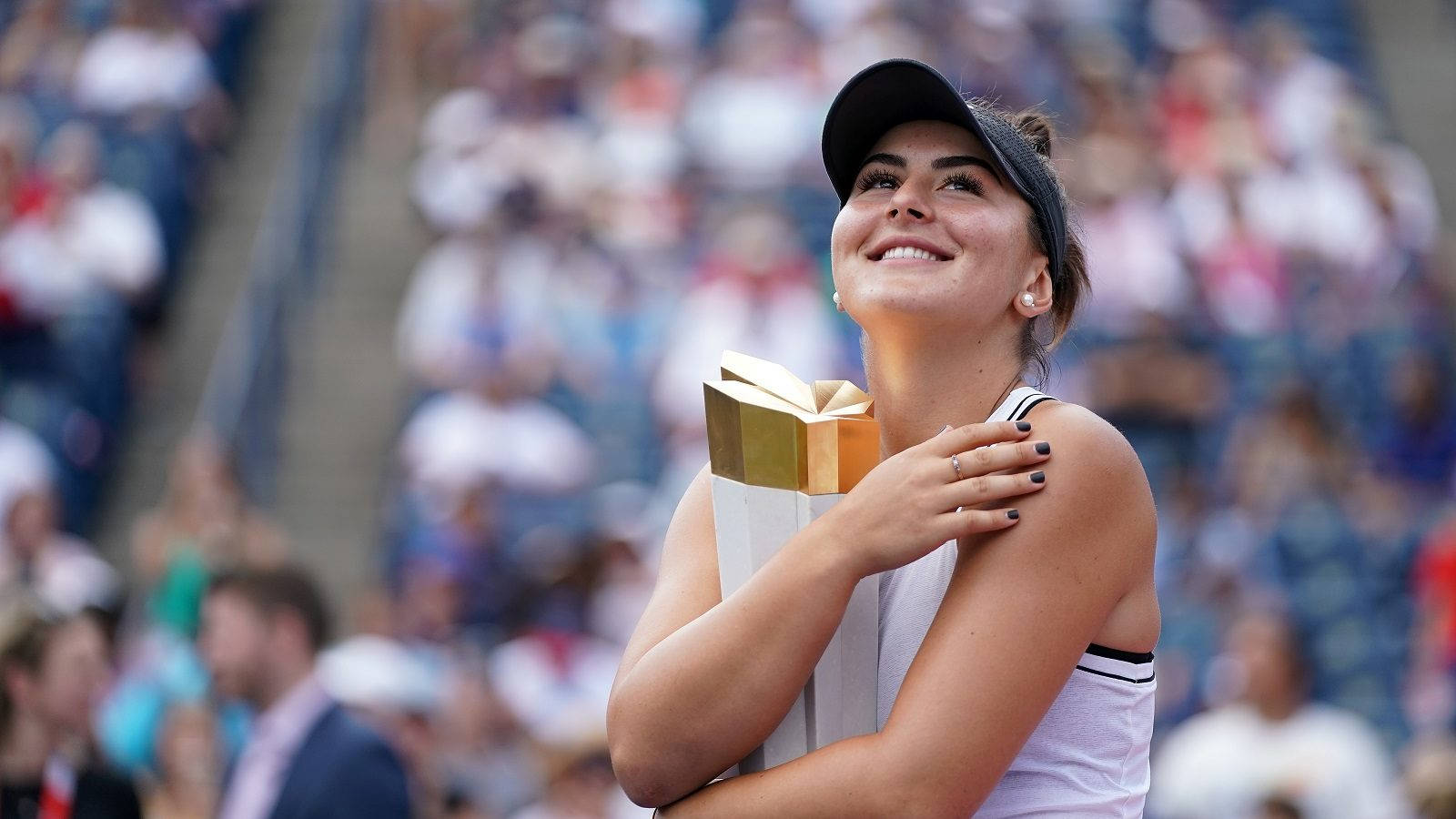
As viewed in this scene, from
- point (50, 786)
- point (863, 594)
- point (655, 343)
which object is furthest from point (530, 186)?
point (863, 594)

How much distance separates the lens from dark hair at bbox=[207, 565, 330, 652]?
491cm

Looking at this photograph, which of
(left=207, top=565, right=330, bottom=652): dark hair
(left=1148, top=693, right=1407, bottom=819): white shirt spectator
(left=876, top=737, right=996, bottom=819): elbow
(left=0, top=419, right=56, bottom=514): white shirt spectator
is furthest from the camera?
(left=0, top=419, right=56, bottom=514): white shirt spectator

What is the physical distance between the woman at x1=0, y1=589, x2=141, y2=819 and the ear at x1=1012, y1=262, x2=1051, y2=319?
10.1ft

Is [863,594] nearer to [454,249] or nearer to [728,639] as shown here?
[728,639]

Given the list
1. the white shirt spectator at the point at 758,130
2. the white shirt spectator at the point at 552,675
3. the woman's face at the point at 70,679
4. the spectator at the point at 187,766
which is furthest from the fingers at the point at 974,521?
the white shirt spectator at the point at 758,130

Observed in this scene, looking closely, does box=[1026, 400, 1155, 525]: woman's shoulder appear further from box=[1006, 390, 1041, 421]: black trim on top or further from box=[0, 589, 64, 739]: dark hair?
box=[0, 589, 64, 739]: dark hair

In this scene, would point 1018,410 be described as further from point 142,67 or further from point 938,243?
point 142,67

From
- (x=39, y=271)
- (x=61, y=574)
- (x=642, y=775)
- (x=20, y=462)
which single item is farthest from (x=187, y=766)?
(x=642, y=775)

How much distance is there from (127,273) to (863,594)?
9.31m

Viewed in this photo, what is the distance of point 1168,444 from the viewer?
909 cm

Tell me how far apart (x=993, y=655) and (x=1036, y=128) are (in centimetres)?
86

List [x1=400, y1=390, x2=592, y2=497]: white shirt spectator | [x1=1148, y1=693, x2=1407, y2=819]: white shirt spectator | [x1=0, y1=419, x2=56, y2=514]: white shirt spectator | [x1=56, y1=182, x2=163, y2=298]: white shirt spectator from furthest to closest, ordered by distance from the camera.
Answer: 1. [x1=56, y1=182, x2=163, y2=298]: white shirt spectator
2. [x1=400, y1=390, x2=592, y2=497]: white shirt spectator
3. [x1=0, y1=419, x2=56, y2=514]: white shirt spectator
4. [x1=1148, y1=693, x2=1407, y2=819]: white shirt spectator

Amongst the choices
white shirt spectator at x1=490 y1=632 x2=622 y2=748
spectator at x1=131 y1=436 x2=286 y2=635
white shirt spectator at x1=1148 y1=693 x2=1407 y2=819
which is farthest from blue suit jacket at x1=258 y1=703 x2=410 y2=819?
spectator at x1=131 y1=436 x2=286 y2=635

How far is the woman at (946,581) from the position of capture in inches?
84.1
